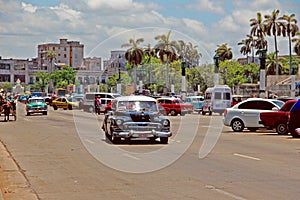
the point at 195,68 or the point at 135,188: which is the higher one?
the point at 195,68

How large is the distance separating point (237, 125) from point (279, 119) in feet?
10.3

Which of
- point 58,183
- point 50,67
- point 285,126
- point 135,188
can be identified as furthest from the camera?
point 50,67

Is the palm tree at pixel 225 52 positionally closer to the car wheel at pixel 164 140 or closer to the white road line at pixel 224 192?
the car wheel at pixel 164 140

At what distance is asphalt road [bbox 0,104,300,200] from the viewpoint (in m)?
12.0

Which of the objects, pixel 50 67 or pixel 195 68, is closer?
pixel 195 68

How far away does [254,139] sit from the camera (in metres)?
26.4

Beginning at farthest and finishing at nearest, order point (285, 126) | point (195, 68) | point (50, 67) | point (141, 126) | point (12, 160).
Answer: point (50, 67) < point (195, 68) < point (285, 126) < point (141, 126) < point (12, 160)

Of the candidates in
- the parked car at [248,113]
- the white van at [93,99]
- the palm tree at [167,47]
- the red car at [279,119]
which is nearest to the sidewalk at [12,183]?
the red car at [279,119]

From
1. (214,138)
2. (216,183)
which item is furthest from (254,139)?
(216,183)

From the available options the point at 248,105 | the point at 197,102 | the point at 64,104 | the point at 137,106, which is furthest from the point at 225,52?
the point at 137,106

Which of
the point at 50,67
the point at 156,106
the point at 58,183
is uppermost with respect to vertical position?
the point at 50,67

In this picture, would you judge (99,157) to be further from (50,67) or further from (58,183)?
(50,67)

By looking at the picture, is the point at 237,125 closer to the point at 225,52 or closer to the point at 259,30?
the point at 259,30

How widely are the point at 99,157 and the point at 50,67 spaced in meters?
182
